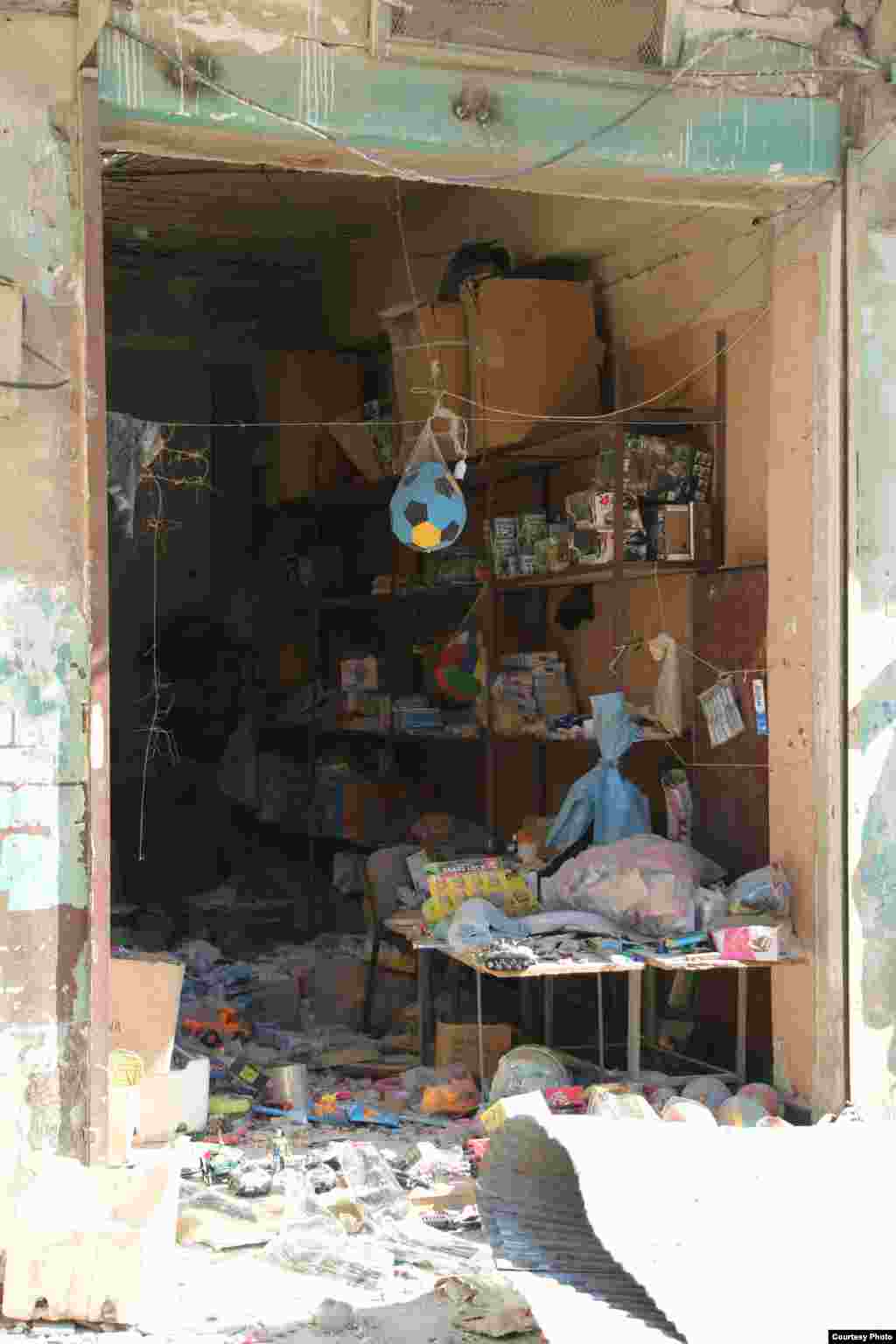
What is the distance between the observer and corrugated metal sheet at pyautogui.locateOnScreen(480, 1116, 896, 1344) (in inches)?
160

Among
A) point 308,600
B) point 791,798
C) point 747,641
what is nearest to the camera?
point 791,798

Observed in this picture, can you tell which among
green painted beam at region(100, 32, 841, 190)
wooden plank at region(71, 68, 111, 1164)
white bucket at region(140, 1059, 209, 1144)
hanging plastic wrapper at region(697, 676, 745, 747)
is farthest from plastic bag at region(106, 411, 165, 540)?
hanging plastic wrapper at region(697, 676, 745, 747)

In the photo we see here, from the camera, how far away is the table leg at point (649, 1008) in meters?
7.68

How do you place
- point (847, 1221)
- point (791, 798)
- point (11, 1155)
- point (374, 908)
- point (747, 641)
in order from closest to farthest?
1. point (847, 1221)
2. point (11, 1155)
3. point (791, 798)
4. point (747, 641)
5. point (374, 908)

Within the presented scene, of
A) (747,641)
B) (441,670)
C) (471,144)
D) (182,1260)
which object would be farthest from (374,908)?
(471,144)

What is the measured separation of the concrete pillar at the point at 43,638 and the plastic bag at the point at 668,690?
337 cm

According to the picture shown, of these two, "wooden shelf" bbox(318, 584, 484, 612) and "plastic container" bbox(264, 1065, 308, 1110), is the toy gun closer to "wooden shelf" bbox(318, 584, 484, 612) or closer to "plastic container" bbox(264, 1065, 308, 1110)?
"plastic container" bbox(264, 1065, 308, 1110)

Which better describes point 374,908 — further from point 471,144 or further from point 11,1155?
point 471,144

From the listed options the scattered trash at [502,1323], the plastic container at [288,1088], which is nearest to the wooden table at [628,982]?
the plastic container at [288,1088]

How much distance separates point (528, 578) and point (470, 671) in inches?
38.1

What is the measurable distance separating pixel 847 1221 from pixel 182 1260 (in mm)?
2199

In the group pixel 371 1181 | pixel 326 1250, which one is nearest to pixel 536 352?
pixel 371 1181

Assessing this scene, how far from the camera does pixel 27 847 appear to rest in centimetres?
527

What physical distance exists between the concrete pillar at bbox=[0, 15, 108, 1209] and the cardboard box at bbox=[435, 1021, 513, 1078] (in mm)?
2453
